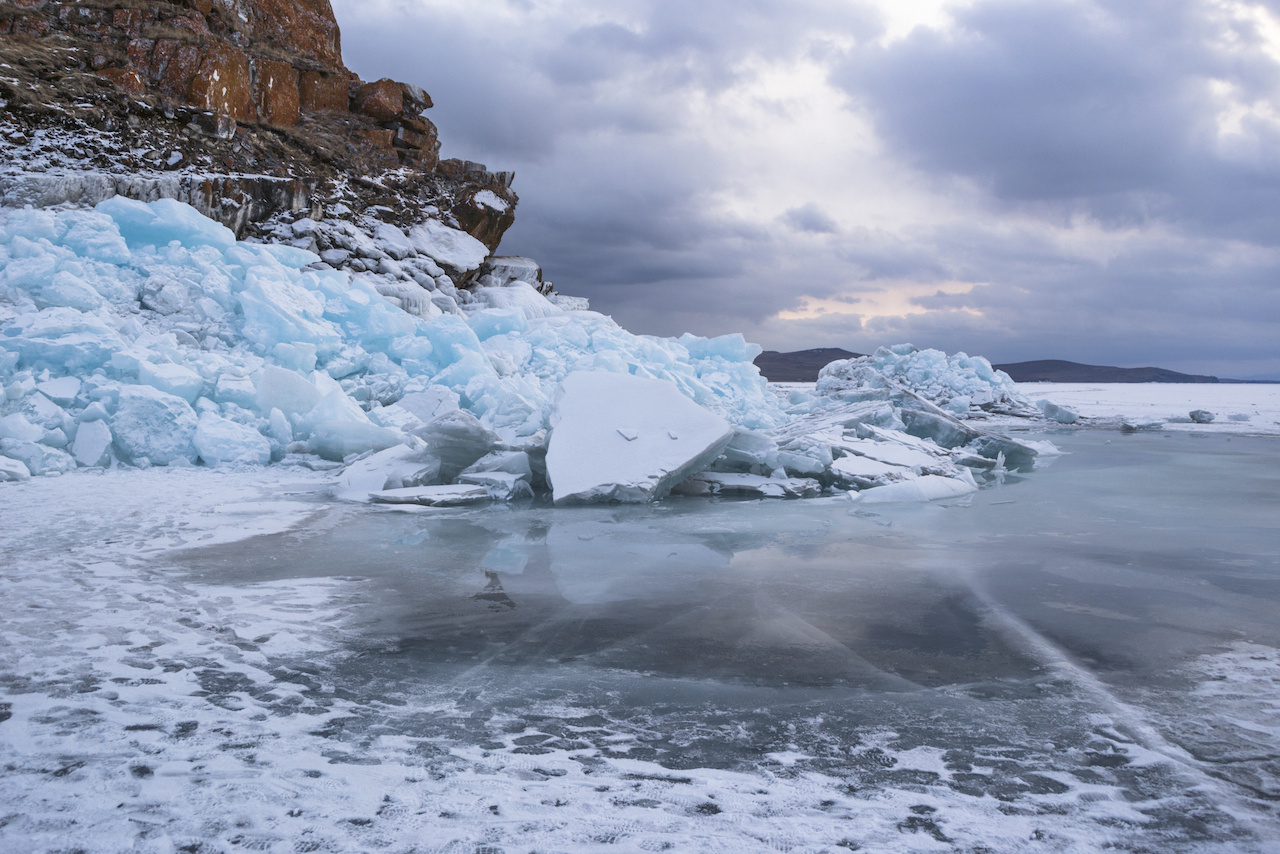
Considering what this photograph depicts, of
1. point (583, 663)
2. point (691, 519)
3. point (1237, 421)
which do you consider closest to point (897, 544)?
point (691, 519)

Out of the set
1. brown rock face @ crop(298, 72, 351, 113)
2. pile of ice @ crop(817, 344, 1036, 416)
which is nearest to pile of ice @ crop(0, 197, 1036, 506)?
pile of ice @ crop(817, 344, 1036, 416)

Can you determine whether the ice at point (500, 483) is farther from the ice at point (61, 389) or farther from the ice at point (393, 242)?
the ice at point (393, 242)

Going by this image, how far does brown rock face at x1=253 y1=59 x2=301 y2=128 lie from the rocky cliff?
3 centimetres

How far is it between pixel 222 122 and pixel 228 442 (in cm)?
1225

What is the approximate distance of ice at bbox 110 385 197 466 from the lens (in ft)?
20.5

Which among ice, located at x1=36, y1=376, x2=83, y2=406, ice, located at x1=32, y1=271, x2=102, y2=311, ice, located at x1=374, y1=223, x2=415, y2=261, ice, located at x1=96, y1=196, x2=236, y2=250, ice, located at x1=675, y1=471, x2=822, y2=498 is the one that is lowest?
ice, located at x1=675, y1=471, x2=822, y2=498

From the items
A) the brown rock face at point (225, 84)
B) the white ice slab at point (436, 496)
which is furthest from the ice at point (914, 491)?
the brown rock face at point (225, 84)

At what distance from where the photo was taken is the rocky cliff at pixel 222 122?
42.1ft

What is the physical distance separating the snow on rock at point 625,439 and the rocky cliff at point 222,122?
1041 centimetres

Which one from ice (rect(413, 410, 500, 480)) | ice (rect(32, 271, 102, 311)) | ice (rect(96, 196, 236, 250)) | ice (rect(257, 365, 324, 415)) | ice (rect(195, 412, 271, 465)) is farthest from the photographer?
ice (rect(96, 196, 236, 250))

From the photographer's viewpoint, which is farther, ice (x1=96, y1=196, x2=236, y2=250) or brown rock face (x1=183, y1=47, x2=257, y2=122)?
brown rock face (x1=183, y1=47, x2=257, y2=122)

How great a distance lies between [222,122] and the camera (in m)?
15.5

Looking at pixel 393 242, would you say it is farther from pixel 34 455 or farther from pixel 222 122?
pixel 34 455

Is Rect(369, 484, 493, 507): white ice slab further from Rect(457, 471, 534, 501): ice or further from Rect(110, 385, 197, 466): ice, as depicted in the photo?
Rect(110, 385, 197, 466): ice
